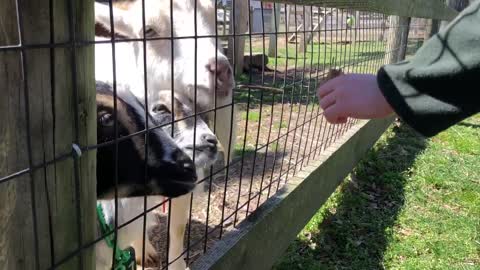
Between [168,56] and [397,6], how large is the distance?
2121 mm

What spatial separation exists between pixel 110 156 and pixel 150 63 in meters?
1.15

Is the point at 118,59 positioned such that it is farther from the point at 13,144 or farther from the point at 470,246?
the point at 470,246

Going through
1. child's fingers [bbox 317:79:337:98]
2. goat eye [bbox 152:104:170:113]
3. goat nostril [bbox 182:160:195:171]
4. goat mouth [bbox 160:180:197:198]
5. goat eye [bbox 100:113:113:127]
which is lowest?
goat mouth [bbox 160:180:197:198]

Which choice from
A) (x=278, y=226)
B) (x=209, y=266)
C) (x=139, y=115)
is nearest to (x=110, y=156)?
(x=139, y=115)

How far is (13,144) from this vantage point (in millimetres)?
1082

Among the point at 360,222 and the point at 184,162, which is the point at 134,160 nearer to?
the point at 184,162

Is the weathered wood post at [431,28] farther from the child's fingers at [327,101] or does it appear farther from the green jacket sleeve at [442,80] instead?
the green jacket sleeve at [442,80]

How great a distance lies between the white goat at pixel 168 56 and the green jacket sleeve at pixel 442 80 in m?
1.51

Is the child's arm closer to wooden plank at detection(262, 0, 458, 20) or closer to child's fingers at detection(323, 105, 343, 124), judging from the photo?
child's fingers at detection(323, 105, 343, 124)

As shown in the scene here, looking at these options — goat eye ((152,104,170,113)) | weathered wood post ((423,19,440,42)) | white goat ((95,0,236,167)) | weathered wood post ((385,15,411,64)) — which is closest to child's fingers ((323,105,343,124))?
white goat ((95,0,236,167))

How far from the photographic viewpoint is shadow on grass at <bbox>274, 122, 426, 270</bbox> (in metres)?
3.51

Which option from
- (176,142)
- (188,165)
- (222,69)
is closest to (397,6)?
(222,69)

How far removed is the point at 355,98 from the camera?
145 cm

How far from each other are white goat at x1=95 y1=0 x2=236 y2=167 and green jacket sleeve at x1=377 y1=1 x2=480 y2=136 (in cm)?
151
